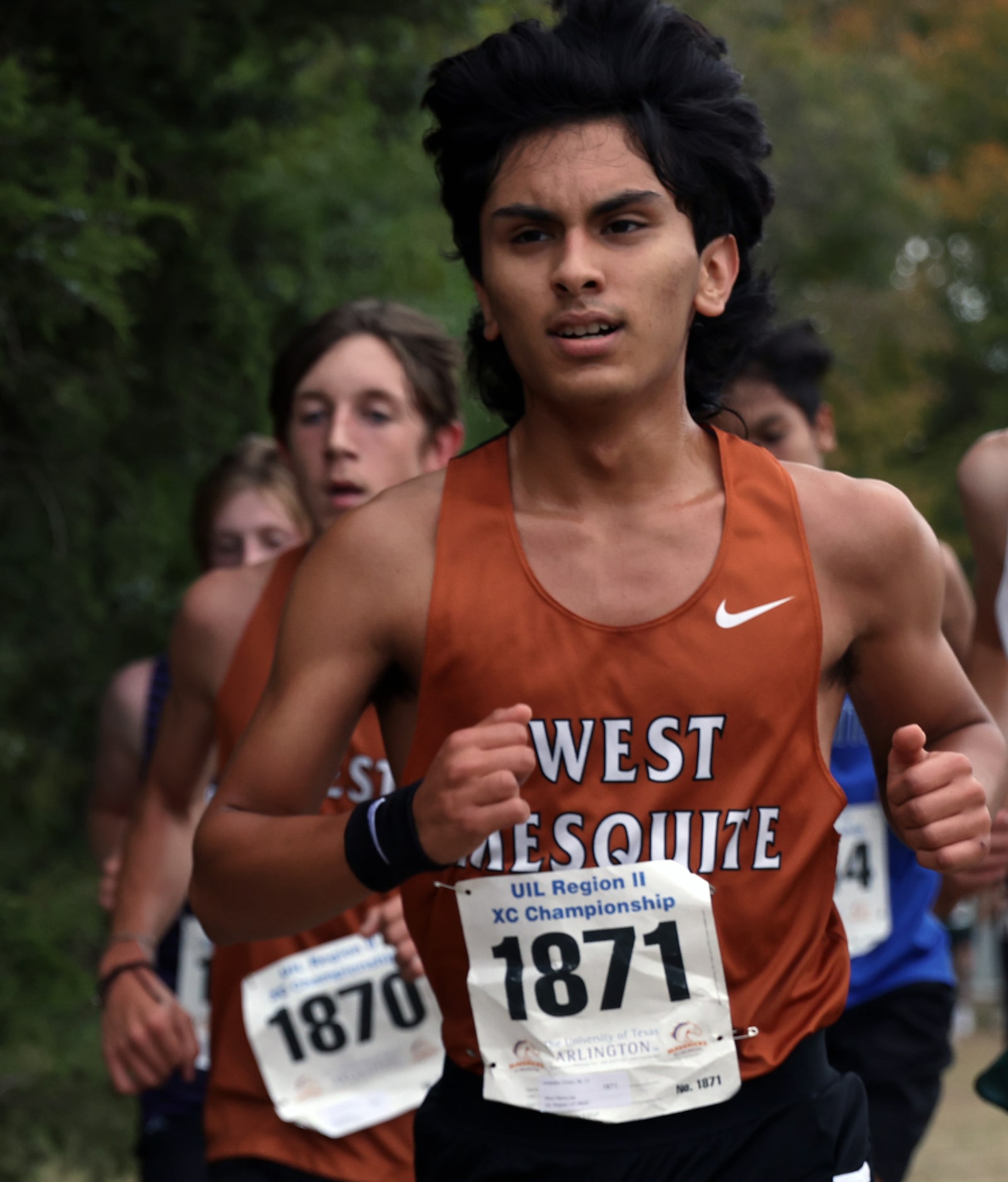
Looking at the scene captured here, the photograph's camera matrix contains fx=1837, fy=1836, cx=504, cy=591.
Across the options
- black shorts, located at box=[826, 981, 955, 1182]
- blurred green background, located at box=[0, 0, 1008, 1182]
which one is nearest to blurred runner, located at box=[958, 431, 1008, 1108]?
black shorts, located at box=[826, 981, 955, 1182]

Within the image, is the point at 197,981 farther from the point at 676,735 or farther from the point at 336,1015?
the point at 676,735

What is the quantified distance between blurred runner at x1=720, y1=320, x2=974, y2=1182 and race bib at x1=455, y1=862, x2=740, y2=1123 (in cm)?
190

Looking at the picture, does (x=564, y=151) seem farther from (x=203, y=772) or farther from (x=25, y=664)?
(x=25, y=664)

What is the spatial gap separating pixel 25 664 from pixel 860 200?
55.5 ft

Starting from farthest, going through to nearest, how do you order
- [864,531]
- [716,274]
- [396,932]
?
1. [396,932]
2. [716,274]
3. [864,531]

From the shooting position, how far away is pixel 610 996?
Result: 2.63 metres

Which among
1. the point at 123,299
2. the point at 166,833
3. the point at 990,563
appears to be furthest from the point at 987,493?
the point at 123,299

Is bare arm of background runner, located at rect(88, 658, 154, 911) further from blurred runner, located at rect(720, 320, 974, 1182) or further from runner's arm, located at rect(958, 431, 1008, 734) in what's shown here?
runner's arm, located at rect(958, 431, 1008, 734)

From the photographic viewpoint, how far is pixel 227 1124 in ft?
12.9

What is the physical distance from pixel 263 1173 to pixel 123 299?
367cm

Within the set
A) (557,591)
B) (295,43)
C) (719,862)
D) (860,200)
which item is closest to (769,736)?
(719,862)

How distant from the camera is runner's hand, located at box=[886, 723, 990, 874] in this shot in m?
2.52

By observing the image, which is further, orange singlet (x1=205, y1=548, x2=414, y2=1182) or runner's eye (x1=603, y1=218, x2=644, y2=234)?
orange singlet (x1=205, y1=548, x2=414, y2=1182)

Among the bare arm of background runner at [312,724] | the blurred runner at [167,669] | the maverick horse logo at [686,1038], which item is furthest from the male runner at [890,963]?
the bare arm of background runner at [312,724]
